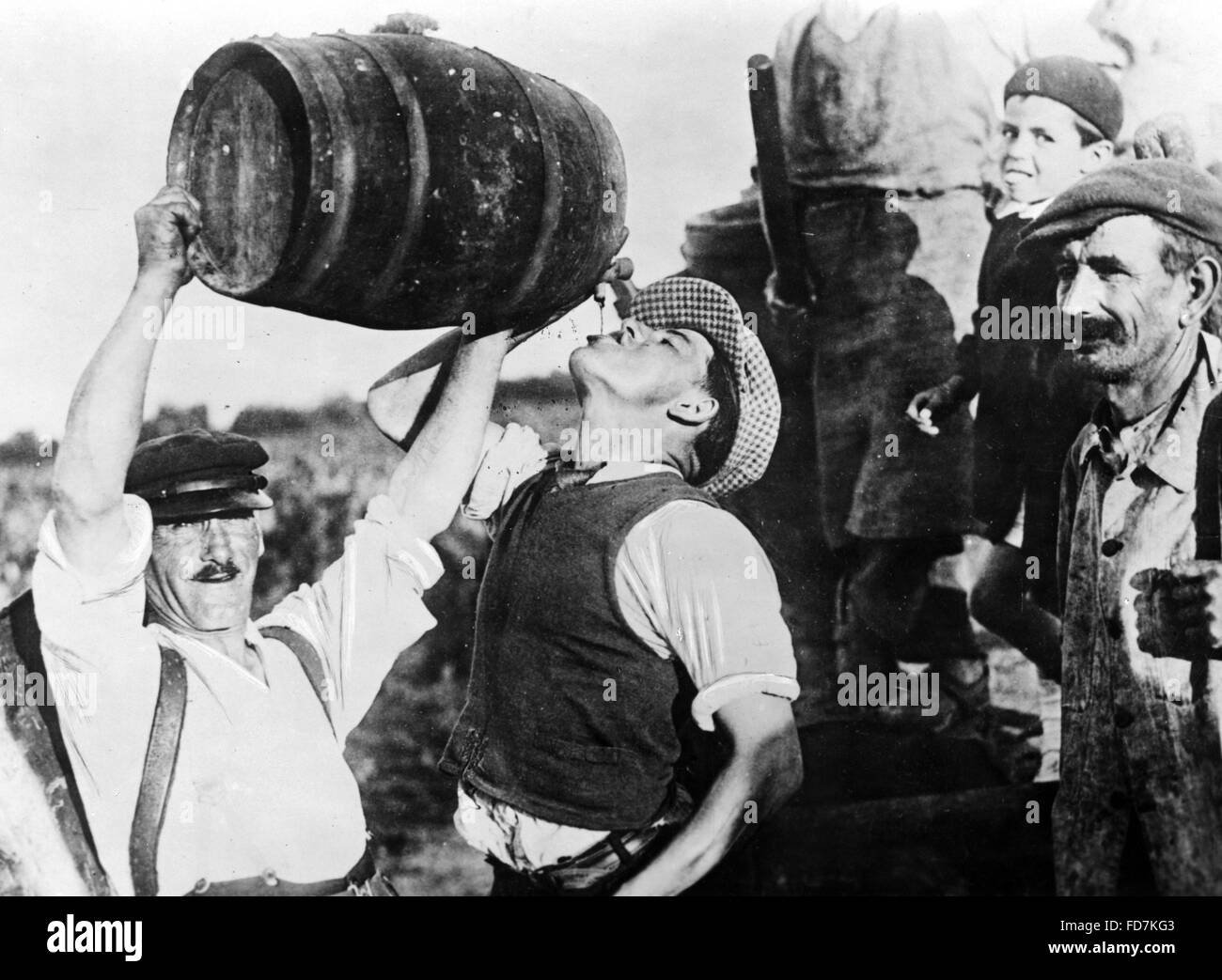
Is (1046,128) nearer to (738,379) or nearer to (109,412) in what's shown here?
(738,379)

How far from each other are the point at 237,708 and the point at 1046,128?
2.97 meters

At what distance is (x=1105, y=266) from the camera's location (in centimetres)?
421

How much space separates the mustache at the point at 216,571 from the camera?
162 inches

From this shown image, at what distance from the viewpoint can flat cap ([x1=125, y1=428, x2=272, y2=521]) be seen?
410cm

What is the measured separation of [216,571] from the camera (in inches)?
162

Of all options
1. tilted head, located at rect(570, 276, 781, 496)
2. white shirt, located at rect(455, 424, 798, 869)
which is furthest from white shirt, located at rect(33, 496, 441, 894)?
tilted head, located at rect(570, 276, 781, 496)

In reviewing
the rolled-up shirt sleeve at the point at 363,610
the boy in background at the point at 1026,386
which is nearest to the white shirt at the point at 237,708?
the rolled-up shirt sleeve at the point at 363,610

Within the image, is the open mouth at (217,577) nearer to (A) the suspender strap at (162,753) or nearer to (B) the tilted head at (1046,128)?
(A) the suspender strap at (162,753)

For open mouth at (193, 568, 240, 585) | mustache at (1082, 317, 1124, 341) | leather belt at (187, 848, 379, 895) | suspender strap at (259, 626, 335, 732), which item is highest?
mustache at (1082, 317, 1124, 341)

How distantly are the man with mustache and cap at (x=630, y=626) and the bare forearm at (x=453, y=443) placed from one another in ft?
0.16

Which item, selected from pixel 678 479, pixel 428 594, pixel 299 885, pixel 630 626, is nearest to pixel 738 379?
pixel 678 479

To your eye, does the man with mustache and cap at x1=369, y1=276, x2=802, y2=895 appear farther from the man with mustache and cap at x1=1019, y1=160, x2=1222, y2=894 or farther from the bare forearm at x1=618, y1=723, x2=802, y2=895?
the man with mustache and cap at x1=1019, y1=160, x2=1222, y2=894

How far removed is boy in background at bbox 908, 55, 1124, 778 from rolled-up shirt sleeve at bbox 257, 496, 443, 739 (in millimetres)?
1589
